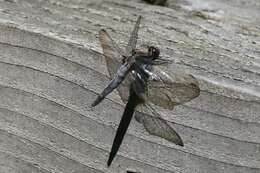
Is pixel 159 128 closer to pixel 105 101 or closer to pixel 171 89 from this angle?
pixel 105 101

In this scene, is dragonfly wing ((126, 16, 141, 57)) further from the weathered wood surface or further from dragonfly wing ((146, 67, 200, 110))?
dragonfly wing ((146, 67, 200, 110))

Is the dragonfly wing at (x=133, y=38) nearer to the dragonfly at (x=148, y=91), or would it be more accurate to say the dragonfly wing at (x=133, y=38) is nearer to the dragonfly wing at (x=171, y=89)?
the dragonfly at (x=148, y=91)

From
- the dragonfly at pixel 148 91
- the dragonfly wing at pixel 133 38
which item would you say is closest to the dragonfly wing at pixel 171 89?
the dragonfly at pixel 148 91

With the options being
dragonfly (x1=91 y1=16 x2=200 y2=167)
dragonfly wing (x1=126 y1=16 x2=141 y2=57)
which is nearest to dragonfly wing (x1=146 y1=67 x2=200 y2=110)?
dragonfly (x1=91 y1=16 x2=200 y2=167)

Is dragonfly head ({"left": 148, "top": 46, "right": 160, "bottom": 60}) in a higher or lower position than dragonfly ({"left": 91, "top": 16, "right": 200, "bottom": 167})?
higher

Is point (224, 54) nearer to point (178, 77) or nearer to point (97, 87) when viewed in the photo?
point (178, 77)

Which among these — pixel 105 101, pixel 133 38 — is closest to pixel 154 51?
pixel 133 38

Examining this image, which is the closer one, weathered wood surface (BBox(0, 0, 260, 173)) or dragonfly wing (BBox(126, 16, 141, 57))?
weathered wood surface (BBox(0, 0, 260, 173))
